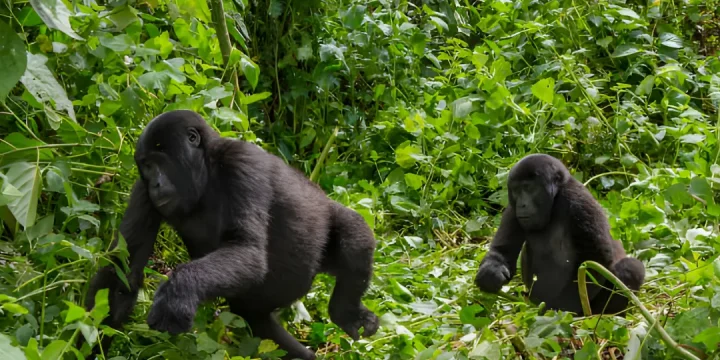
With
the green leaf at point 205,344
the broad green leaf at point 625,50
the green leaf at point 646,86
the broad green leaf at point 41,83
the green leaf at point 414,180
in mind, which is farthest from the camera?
the broad green leaf at point 625,50

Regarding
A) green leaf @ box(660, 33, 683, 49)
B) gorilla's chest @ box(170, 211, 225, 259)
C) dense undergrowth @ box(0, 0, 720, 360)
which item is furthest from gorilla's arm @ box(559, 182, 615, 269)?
green leaf @ box(660, 33, 683, 49)

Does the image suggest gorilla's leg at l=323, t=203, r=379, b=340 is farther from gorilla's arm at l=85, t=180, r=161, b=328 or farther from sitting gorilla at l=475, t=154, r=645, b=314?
gorilla's arm at l=85, t=180, r=161, b=328

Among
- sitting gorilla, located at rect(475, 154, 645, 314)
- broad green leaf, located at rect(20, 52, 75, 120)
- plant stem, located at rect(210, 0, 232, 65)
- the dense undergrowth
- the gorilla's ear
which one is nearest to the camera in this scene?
the dense undergrowth

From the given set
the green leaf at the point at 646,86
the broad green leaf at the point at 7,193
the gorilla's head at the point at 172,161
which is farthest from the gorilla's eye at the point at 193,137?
the green leaf at the point at 646,86

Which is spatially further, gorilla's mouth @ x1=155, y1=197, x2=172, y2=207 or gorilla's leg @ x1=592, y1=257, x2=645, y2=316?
gorilla's leg @ x1=592, y1=257, x2=645, y2=316

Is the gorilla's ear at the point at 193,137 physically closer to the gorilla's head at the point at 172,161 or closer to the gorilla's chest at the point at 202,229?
the gorilla's head at the point at 172,161

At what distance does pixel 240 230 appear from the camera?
11.6 ft

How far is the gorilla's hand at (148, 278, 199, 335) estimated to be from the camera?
10.6 ft

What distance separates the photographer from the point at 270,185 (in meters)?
3.80

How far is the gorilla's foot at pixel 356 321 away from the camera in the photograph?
3841 mm

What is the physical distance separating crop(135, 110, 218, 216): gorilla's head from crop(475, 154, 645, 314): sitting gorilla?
127cm

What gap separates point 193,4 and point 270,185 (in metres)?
1.08

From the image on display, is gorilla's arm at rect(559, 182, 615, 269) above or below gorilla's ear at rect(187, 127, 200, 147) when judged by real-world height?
below

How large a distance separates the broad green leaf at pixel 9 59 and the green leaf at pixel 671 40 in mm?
5029
